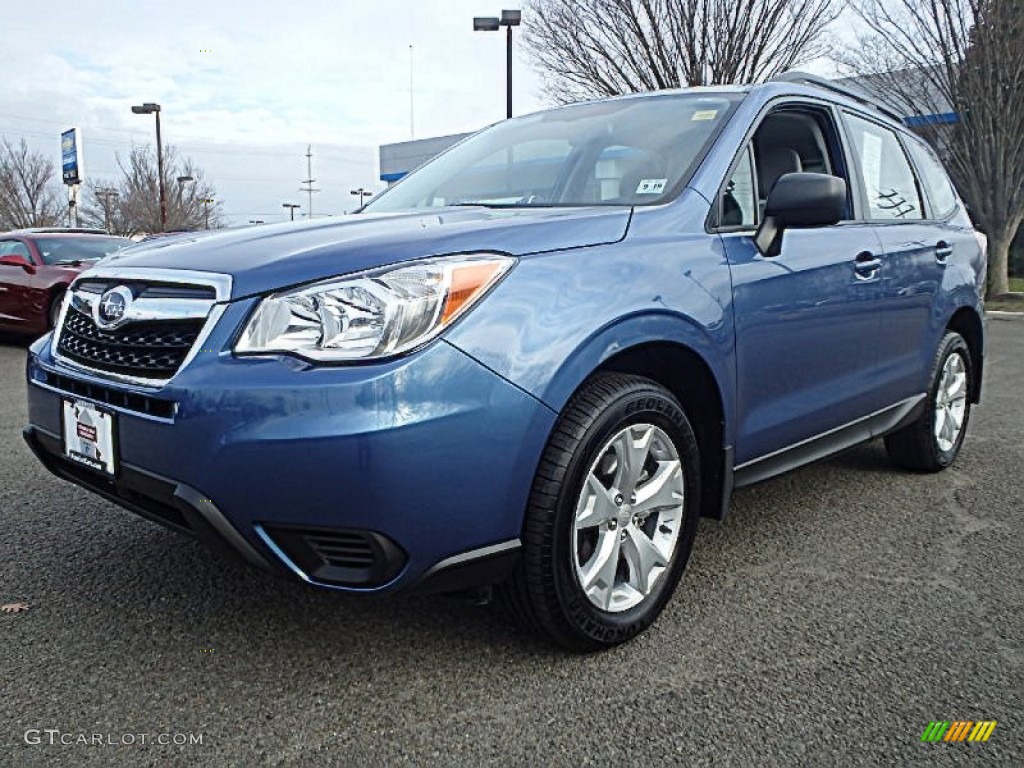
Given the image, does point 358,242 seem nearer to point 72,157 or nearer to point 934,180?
point 934,180

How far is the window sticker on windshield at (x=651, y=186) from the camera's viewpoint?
278 centimetres

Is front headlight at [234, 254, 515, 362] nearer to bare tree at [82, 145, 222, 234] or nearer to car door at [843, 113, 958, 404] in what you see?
car door at [843, 113, 958, 404]

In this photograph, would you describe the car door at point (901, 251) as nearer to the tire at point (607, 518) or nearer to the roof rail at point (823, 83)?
the roof rail at point (823, 83)

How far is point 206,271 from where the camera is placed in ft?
7.09

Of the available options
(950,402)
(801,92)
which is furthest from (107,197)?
(801,92)

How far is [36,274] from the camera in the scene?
32.7 feet

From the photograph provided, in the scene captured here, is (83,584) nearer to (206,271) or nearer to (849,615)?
(206,271)

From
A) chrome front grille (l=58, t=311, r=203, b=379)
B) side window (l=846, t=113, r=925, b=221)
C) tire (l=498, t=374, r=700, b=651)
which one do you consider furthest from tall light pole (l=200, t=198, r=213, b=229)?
tire (l=498, t=374, r=700, b=651)

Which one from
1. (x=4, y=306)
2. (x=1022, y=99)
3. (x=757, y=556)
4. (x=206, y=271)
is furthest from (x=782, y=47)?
(x=206, y=271)

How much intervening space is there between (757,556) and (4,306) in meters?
9.79

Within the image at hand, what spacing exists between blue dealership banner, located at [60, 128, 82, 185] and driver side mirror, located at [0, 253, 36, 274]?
22.8m
